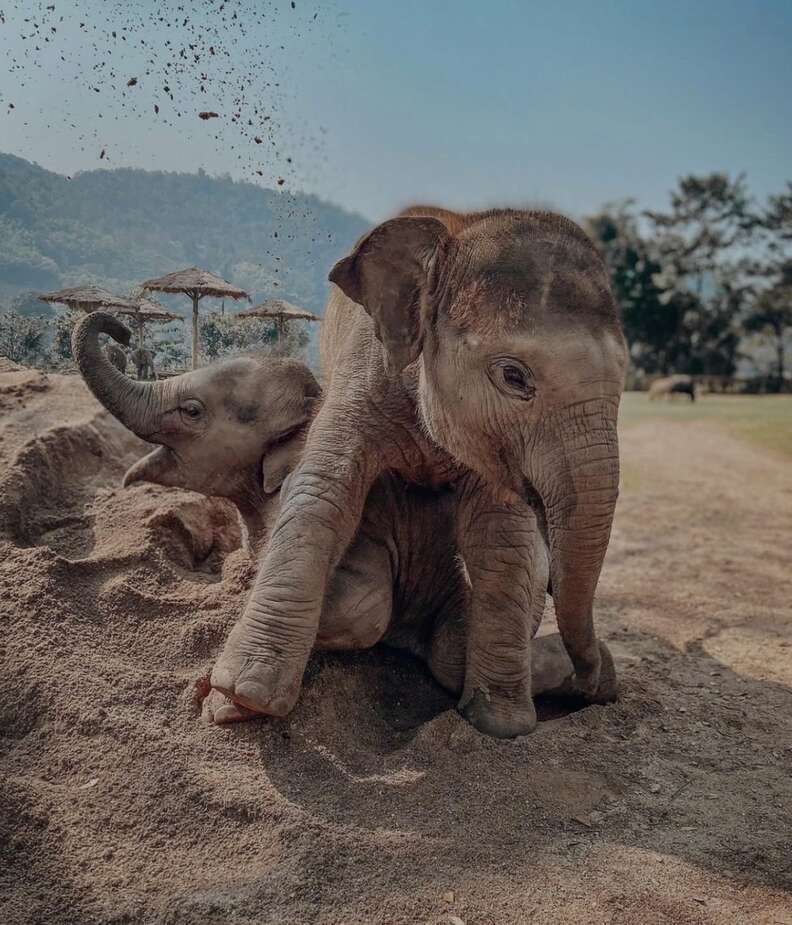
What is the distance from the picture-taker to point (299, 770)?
11.7ft

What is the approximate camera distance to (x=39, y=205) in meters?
5.33

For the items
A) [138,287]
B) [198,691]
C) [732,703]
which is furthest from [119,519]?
[732,703]

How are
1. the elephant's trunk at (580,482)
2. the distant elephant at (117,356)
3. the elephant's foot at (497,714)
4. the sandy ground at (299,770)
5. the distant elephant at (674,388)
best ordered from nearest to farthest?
1. the sandy ground at (299,770)
2. the elephant's trunk at (580,482)
3. the elephant's foot at (497,714)
4. the distant elephant at (117,356)
5. the distant elephant at (674,388)

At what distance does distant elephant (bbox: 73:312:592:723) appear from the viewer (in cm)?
502

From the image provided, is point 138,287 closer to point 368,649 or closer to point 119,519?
point 119,519

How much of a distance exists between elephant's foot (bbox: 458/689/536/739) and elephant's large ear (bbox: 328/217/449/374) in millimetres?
1798

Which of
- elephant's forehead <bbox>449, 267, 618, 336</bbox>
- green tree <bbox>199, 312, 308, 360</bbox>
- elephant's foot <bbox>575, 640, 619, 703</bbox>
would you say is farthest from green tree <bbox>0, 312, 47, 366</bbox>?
elephant's foot <bbox>575, 640, 619, 703</bbox>

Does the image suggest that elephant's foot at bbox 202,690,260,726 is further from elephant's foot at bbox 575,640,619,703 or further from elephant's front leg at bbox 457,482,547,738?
elephant's foot at bbox 575,640,619,703

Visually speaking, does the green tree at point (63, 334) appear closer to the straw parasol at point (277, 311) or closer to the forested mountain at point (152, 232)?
the forested mountain at point (152, 232)

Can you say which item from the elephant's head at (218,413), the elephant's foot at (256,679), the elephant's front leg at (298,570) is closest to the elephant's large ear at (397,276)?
the elephant's front leg at (298,570)

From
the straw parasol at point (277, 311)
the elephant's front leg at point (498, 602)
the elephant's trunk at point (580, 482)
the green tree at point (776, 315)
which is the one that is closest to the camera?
the elephant's trunk at point (580, 482)

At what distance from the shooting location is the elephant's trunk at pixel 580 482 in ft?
11.0

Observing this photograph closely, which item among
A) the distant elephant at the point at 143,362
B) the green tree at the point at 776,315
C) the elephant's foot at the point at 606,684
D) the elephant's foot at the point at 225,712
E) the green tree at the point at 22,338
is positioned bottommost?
the elephant's foot at the point at 606,684

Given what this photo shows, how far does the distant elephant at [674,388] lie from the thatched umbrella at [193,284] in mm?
38200
